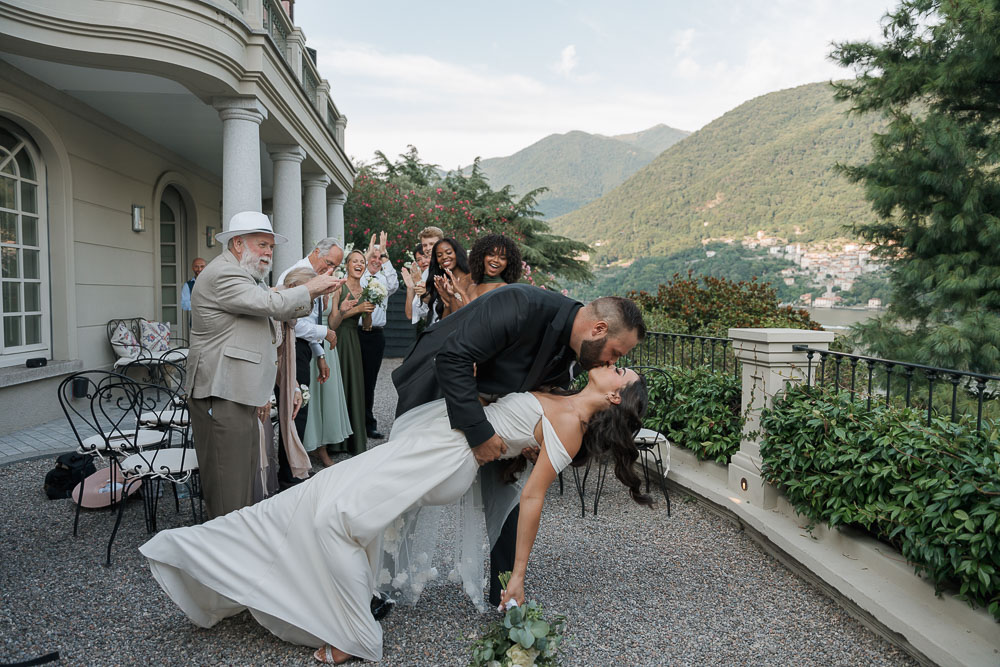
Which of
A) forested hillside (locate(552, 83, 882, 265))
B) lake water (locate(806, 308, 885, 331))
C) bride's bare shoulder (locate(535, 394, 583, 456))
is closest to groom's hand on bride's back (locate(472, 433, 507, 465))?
bride's bare shoulder (locate(535, 394, 583, 456))

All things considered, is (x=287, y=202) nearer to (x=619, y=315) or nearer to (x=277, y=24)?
(x=277, y=24)

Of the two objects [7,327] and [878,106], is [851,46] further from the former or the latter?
[7,327]

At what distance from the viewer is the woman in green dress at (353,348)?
18.8 feet

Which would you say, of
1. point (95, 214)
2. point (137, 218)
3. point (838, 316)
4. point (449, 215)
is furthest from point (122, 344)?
point (838, 316)

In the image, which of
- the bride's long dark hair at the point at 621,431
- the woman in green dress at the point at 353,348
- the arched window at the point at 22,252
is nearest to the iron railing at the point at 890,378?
the bride's long dark hair at the point at 621,431

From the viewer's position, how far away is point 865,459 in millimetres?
3438

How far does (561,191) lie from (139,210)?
126 meters

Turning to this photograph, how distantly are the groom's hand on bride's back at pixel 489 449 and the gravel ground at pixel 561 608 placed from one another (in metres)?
0.90

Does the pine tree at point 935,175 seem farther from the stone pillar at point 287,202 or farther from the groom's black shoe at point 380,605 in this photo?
the groom's black shoe at point 380,605

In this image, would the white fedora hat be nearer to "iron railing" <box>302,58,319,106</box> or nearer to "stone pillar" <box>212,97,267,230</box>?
"stone pillar" <box>212,97,267,230</box>

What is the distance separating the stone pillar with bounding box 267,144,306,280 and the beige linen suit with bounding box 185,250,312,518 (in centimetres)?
627

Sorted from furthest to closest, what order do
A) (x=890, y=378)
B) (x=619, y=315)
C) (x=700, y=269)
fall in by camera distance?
(x=700, y=269)
(x=890, y=378)
(x=619, y=315)

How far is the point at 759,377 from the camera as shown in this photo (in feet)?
15.1

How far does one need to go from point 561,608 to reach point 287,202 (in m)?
7.85
